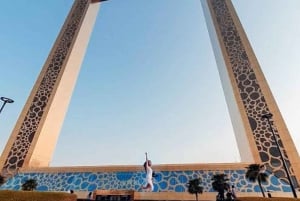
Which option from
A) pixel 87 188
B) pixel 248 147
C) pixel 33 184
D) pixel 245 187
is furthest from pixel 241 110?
pixel 33 184

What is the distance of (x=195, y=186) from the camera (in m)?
17.4

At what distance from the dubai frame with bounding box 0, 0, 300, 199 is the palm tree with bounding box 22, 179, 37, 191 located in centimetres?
97

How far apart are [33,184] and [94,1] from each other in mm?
29090

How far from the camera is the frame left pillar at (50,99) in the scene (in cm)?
2314

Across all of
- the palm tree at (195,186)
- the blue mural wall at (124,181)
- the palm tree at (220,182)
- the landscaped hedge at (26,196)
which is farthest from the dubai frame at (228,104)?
the landscaped hedge at (26,196)

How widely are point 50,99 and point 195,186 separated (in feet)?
62.4

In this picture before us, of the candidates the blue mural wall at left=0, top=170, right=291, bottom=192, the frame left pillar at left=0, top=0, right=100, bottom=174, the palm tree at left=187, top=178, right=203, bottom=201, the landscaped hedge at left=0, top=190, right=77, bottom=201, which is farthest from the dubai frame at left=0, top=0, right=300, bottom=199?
the landscaped hedge at left=0, top=190, right=77, bottom=201

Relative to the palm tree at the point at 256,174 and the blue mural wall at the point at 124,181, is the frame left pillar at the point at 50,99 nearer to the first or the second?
the blue mural wall at the point at 124,181

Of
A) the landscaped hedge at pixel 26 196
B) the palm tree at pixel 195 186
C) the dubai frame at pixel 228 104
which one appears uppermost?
the dubai frame at pixel 228 104

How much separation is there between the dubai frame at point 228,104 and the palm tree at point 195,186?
2.52 ft

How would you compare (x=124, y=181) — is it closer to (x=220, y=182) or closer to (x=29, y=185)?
(x=220, y=182)

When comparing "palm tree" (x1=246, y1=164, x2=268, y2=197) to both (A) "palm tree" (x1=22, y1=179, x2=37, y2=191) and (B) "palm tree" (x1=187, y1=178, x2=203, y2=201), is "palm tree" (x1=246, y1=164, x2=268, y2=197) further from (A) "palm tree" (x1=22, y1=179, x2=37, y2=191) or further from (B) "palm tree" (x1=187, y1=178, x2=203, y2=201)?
(A) "palm tree" (x1=22, y1=179, x2=37, y2=191)

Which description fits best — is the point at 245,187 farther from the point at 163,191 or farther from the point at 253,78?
the point at 253,78

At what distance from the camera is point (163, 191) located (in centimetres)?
1814
